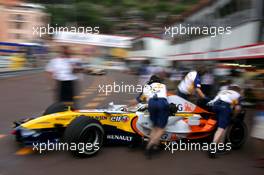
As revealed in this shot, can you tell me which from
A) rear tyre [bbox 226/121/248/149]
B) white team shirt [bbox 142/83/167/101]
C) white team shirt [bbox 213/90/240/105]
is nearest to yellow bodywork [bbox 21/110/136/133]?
white team shirt [bbox 142/83/167/101]

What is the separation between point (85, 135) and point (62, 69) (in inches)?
90.5

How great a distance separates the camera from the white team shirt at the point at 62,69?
751cm

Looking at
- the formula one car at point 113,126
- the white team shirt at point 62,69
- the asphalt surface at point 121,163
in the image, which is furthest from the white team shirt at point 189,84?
the white team shirt at point 62,69

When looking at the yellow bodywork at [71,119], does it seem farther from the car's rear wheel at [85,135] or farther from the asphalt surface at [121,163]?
the asphalt surface at [121,163]

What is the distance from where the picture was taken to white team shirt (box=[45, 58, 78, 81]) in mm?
7512

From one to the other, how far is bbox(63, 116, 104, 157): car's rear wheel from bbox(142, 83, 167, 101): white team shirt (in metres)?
1.00

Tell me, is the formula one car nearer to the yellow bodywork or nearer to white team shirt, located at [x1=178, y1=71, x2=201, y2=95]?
the yellow bodywork

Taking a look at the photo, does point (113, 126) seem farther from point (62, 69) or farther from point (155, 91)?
point (62, 69)

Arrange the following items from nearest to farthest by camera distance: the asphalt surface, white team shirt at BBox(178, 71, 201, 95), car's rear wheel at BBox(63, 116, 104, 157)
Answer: the asphalt surface → car's rear wheel at BBox(63, 116, 104, 157) → white team shirt at BBox(178, 71, 201, 95)

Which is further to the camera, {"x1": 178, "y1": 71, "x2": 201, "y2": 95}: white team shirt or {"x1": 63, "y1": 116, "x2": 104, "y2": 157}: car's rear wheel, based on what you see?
{"x1": 178, "y1": 71, "x2": 201, "y2": 95}: white team shirt

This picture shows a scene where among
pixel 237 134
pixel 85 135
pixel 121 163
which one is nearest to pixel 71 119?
pixel 85 135

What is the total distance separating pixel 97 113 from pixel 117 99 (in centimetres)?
658

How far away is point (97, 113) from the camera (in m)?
6.17

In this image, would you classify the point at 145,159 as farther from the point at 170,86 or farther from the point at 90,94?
the point at 170,86
